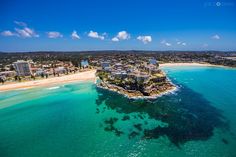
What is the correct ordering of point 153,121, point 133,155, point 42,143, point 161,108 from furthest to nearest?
point 161,108
point 153,121
point 42,143
point 133,155

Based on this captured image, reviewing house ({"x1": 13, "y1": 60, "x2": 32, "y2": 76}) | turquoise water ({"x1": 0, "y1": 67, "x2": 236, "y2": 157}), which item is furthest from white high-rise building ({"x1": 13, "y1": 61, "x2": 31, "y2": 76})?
turquoise water ({"x1": 0, "y1": 67, "x2": 236, "y2": 157})

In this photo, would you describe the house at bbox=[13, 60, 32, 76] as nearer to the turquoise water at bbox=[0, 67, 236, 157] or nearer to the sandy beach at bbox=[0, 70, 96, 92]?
the sandy beach at bbox=[0, 70, 96, 92]

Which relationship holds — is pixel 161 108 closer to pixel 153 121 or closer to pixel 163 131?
pixel 153 121

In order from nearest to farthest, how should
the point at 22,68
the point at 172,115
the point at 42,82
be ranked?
the point at 172,115 < the point at 42,82 < the point at 22,68

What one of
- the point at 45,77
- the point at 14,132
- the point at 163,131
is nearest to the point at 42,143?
the point at 14,132

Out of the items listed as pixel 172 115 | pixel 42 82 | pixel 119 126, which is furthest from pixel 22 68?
pixel 172 115

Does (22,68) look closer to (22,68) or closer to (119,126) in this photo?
(22,68)

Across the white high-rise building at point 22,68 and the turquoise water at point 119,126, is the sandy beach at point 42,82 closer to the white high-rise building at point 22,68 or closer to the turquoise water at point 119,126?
the white high-rise building at point 22,68
